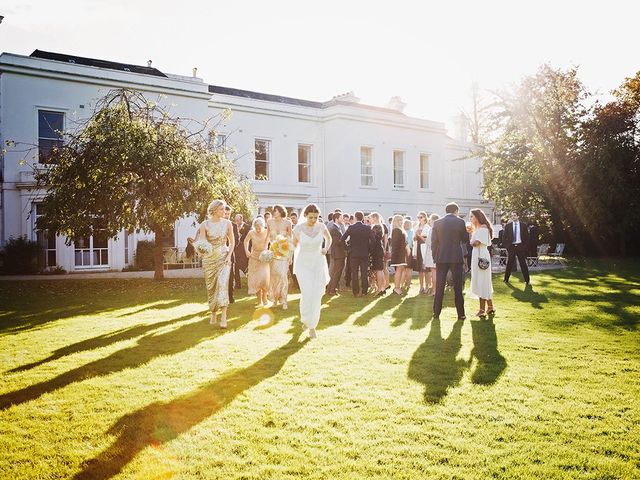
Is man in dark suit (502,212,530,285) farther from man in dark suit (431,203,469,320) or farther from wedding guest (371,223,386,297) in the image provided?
man in dark suit (431,203,469,320)

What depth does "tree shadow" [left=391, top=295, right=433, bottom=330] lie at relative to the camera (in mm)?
9000

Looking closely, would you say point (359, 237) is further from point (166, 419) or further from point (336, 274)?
point (166, 419)

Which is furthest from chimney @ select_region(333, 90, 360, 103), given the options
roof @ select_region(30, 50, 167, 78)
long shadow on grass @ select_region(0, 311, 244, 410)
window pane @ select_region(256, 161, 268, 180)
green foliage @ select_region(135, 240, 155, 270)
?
long shadow on grass @ select_region(0, 311, 244, 410)

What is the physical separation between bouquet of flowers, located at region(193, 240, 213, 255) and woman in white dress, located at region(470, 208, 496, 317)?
4991mm

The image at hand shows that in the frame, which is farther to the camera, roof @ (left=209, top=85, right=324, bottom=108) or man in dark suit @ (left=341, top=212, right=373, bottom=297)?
roof @ (left=209, top=85, right=324, bottom=108)

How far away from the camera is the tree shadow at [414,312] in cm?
900

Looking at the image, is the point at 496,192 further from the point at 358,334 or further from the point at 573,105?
the point at 358,334

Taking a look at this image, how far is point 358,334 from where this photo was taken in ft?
26.1

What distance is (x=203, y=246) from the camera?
8188mm

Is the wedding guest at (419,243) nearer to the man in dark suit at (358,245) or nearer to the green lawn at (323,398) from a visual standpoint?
the man in dark suit at (358,245)

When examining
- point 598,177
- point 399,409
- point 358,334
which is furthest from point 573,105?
point 399,409

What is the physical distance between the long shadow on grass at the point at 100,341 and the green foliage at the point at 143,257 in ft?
45.6

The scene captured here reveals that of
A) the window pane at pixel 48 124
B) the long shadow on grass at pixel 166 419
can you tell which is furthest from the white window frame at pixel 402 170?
the long shadow on grass at pixel 166 419

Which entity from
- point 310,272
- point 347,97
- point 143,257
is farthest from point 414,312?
point 347,97
